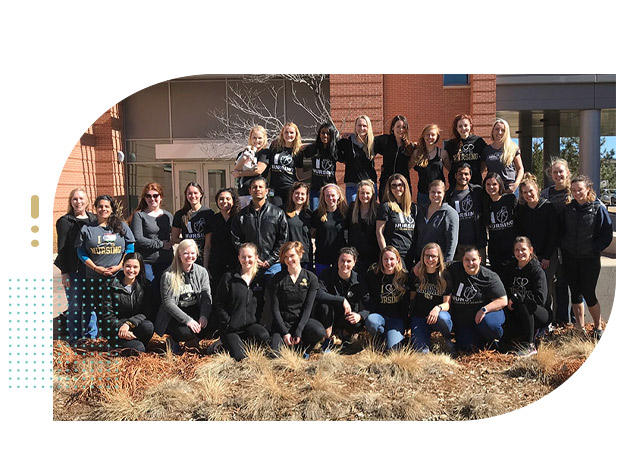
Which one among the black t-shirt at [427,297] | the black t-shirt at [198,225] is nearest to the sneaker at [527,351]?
the black t-shirt at [427,297]

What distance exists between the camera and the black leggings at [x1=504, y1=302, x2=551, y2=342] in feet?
16.6

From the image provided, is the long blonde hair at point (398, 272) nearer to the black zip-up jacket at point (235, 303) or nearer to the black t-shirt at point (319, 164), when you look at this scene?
the black t-shirt at point (319, 164)

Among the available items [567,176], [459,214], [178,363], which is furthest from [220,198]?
[567,176]

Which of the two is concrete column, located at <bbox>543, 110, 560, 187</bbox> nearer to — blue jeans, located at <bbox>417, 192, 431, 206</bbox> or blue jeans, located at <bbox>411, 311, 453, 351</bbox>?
blue jeans, located at <bbox>417, 192, 431, 206</bbox>

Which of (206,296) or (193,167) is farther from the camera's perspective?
(193,167)

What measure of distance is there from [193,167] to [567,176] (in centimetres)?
370

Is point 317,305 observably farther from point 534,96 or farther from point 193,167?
point 534,96

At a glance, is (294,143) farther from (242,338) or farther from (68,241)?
(68,241)

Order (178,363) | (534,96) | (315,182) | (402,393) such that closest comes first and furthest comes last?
(402,393), (178,363), (315,182), (534,96)

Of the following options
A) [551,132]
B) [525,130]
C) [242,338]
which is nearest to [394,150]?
[242,338]

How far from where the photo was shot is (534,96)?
980 centimetres

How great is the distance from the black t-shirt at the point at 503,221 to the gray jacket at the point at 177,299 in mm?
2687

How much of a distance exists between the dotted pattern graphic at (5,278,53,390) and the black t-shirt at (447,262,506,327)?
3287 millimetres

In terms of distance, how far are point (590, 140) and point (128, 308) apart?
8.34 meters
